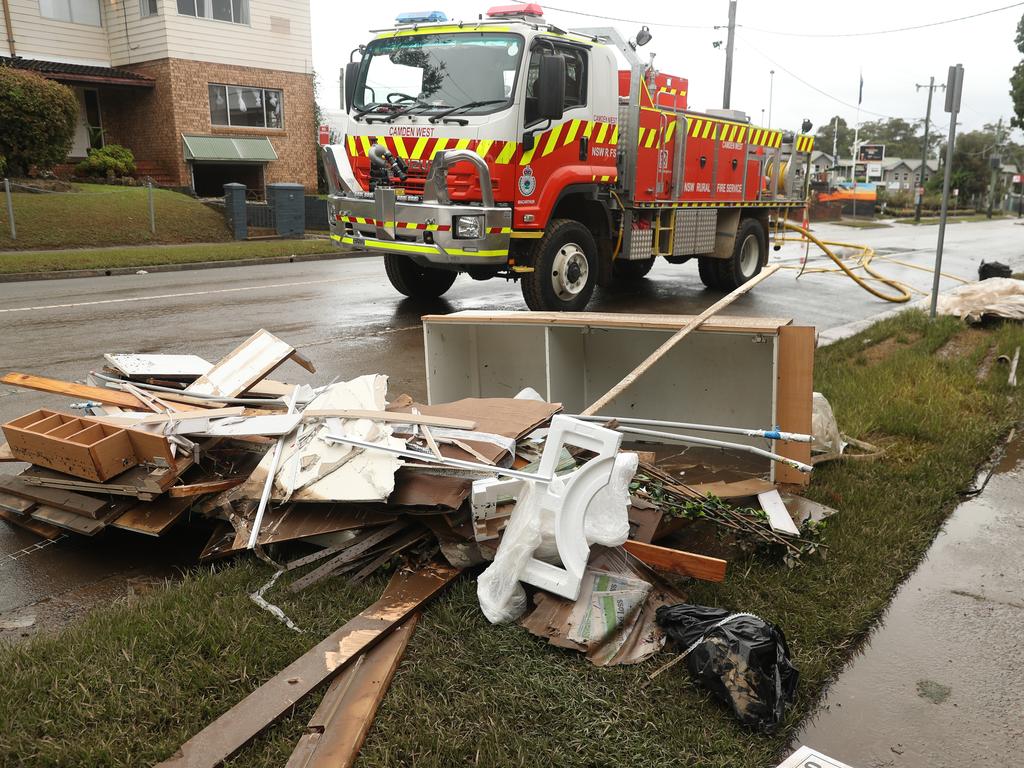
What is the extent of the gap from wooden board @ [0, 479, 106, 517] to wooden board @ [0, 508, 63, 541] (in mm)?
110

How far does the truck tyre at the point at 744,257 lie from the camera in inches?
529

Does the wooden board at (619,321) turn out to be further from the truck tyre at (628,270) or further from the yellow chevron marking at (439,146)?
the truck tyre at (628,270)

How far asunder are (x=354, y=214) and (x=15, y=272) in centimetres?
775

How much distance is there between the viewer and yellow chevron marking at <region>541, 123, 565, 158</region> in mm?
9273

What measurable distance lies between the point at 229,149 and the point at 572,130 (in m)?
20.4

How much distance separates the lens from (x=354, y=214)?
9.59 m

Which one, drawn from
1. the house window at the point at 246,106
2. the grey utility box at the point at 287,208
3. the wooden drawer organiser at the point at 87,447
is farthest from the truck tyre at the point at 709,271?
the house window at the point at 246,106

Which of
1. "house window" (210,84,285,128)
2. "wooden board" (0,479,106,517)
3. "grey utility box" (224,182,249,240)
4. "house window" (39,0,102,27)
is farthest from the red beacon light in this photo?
"house window" (39,0,102,27)

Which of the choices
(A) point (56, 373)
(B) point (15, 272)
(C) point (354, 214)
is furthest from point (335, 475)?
(B) point (15, 272)

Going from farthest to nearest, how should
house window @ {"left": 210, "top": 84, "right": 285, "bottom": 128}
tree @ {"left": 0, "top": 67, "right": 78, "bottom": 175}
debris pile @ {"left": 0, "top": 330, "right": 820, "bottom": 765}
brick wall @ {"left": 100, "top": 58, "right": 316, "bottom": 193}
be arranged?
1. house window @ {"left": 210, "top": 84, "right": 285, "bottom": 128}
2. brick wall @ {"left": 100, "top": 58, "right": 316, "bottom": 193}
3. tree @ {"left": 0, "top": 67, "right": 78, "bottom": 175}
4. debris pile @ {"left": 0, "top": 330, "right": 820, "bottom": 765}

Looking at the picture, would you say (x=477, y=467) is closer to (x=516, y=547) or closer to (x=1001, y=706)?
(x=516, y=547)

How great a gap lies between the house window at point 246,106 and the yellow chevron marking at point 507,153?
21.2 metres

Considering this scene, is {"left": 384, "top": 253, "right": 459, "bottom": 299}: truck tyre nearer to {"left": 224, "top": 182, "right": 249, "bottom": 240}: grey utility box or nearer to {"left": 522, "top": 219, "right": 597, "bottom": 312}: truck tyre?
{"left": 522, "top": 219, "right": 597, "bottom": 312}: truck tyre

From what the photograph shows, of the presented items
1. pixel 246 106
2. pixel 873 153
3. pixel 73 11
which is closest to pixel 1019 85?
pixel 246 106
